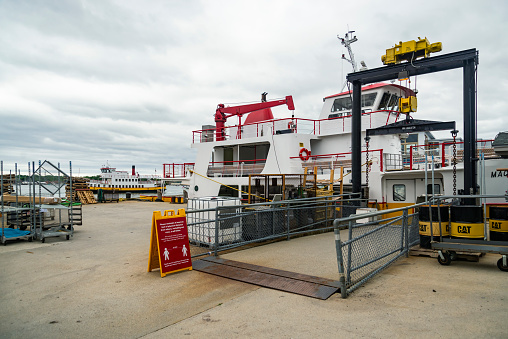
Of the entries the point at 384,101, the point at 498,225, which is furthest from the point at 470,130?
the point at 384,101

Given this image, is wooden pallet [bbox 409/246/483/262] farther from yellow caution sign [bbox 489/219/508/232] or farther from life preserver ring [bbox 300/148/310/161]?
life preserver ring [bbox 300/148/310/161]

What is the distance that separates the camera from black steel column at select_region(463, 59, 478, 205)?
371 inches

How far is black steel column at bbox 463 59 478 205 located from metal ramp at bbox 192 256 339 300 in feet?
19.6

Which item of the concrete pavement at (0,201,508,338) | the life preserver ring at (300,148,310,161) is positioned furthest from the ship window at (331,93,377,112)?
the concrete pavement at (0,201,508,338)

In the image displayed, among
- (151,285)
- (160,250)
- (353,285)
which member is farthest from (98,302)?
(353,285)

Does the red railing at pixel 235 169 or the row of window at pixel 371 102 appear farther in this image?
the red railing at pixel 235 169

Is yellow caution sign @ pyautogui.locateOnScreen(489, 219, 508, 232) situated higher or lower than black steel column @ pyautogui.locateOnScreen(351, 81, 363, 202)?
lower

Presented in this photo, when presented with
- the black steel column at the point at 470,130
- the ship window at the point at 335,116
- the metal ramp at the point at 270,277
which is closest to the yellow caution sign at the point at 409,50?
the black steel column at the point at 470,130

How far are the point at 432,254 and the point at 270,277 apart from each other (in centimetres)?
375

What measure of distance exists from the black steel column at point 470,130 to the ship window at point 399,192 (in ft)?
13.0

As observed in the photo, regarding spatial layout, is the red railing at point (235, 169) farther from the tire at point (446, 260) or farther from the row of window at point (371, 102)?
the tire at point (446, 260)

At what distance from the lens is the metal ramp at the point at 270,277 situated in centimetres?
522

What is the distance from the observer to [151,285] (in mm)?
5832

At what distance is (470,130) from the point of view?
963 cm
